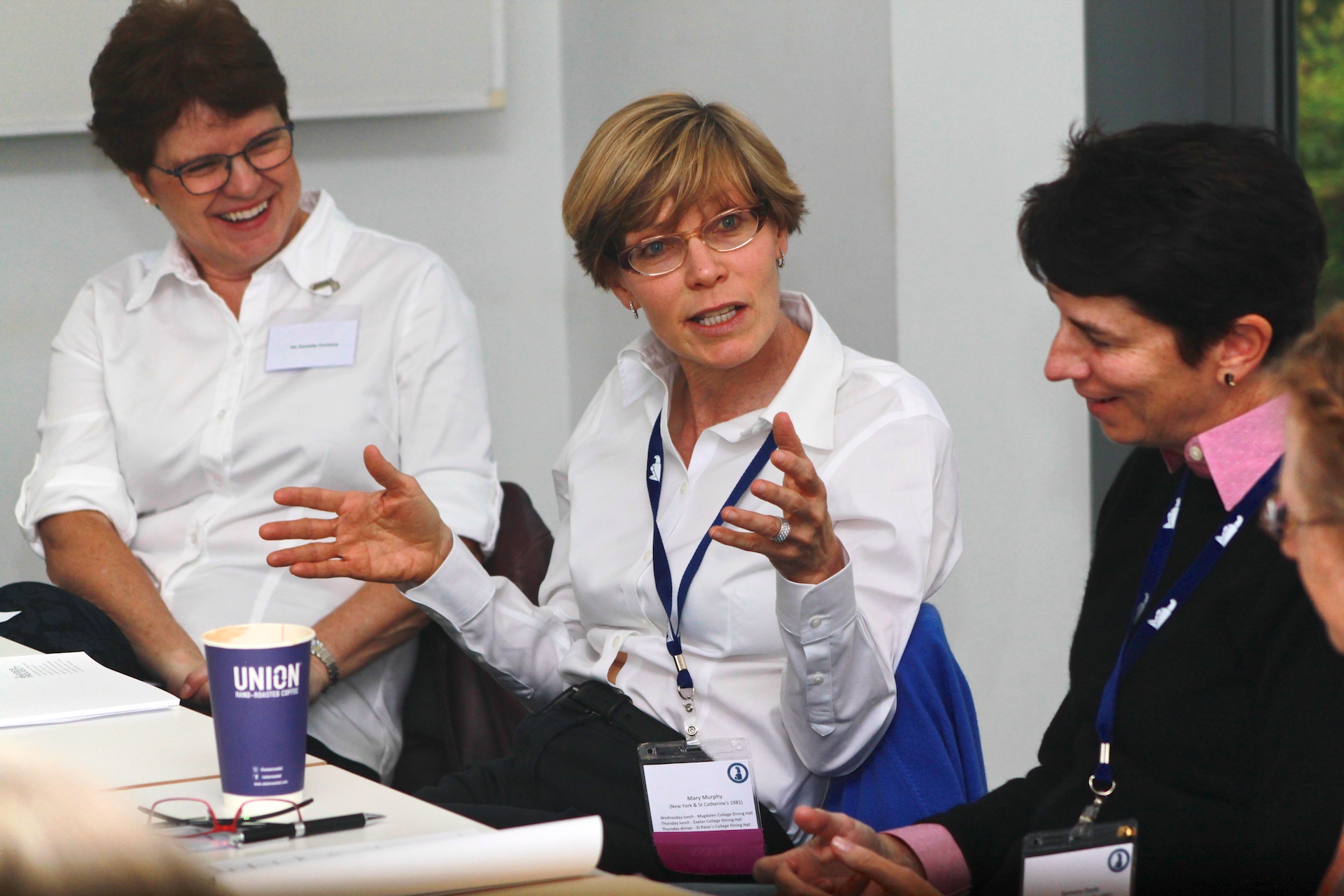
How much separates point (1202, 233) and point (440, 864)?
0.96m

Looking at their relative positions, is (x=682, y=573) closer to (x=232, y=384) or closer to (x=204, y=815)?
(x=204, y=815)

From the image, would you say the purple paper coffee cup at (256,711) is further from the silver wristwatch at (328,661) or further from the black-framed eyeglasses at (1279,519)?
the silver wristwatch at (328,661)

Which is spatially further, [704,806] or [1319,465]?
[704,806]

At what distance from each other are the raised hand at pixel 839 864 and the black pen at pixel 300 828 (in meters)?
0.49

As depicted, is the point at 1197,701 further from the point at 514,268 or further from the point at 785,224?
the point at 514,268

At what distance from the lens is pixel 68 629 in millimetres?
2088

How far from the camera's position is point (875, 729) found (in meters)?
1.73

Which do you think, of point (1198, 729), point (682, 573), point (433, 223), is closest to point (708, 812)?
point (682, 573)

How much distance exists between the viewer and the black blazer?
1.25 metres

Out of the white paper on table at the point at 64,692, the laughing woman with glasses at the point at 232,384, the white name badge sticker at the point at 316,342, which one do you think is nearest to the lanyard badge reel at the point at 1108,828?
the white paper on table at the point at 64,692

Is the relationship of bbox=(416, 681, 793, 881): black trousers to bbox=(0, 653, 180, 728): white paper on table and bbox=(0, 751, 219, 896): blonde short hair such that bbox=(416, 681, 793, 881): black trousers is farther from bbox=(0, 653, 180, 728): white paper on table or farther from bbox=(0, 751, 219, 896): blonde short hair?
bbox=(0, 751, 219, 896): blonde short hair

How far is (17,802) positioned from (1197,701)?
1.16 m

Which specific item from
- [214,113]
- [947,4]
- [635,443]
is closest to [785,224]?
[635,443]

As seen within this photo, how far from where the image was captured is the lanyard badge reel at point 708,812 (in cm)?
164
